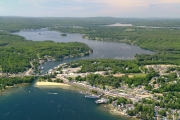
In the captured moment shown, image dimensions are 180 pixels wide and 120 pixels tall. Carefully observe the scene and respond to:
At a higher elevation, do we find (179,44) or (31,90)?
(179,44)

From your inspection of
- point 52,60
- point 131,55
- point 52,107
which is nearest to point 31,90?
point 52,107

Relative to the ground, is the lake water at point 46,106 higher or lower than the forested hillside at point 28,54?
lower

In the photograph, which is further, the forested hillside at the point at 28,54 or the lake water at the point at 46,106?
the forested hillside at the point at 28,54

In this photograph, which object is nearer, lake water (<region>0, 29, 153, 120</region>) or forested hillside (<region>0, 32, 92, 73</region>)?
lake water (<region>0, 29, 153, 120</region>)

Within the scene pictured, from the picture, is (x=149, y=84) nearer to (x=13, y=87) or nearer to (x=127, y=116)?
(x=127, y=116)

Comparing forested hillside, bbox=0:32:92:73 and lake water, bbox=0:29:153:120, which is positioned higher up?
forested hillside, bbox=0:32:92:73

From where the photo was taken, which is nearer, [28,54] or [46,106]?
[46,106]

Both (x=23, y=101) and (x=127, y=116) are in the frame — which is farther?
(x=23, y=101)

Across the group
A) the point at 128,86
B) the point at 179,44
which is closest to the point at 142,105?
the point at 128,86

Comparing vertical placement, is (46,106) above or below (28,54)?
below

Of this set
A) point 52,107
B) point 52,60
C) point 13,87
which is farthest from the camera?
point 52,60

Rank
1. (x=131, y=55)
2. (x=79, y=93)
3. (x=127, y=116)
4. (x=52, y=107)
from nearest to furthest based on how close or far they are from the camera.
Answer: (x=127, y=116) → (x=52, y=107) → (x=79, y=93) → (x=131, y=55)
